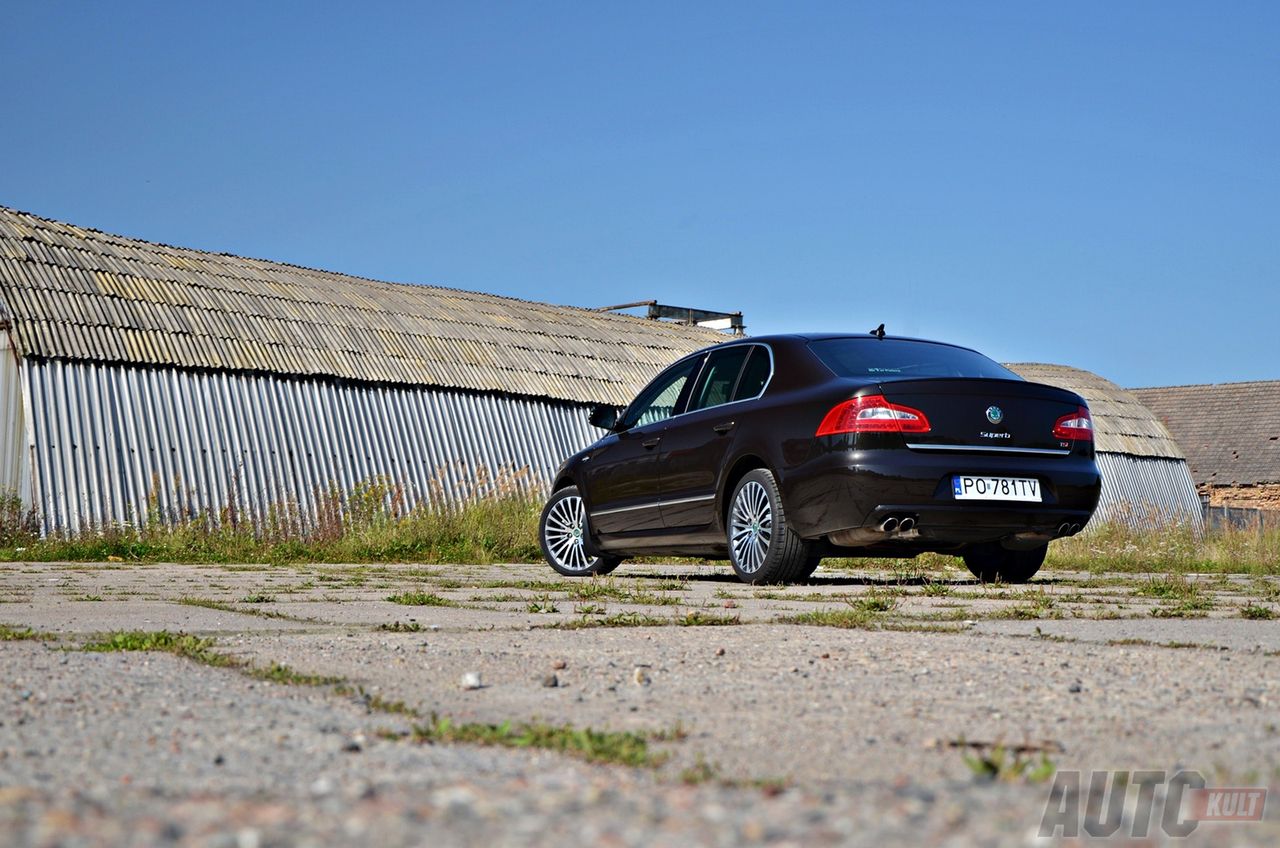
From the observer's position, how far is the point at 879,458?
27.4 ft

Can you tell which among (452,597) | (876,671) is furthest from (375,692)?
(452,597)

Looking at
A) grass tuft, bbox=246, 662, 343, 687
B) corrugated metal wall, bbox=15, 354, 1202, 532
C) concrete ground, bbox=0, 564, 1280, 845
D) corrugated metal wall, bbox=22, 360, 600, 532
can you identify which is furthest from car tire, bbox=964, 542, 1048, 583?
corrugated metal wall, bbox=22, 360, 600, 532

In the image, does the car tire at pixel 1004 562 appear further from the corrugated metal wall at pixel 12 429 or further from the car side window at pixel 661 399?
the corrugated metal wall at pixel 12 429

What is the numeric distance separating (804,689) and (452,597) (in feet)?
14.1

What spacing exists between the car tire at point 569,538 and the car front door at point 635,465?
0.27m

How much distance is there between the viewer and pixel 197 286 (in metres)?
21.9

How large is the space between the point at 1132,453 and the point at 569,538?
26695 millimetres

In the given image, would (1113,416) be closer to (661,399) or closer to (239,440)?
(239,440)

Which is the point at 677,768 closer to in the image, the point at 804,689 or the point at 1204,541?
the point at 804,689

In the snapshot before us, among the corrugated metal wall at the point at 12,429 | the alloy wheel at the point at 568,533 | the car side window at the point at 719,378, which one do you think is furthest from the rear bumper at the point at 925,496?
the corrugated metal wall at the point at 12,429

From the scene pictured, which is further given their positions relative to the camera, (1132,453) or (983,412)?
(1132,453)

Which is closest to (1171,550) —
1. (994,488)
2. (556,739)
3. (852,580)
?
(852,580)

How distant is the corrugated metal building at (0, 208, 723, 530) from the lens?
1802 cm

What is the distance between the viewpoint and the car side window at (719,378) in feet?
32.4
